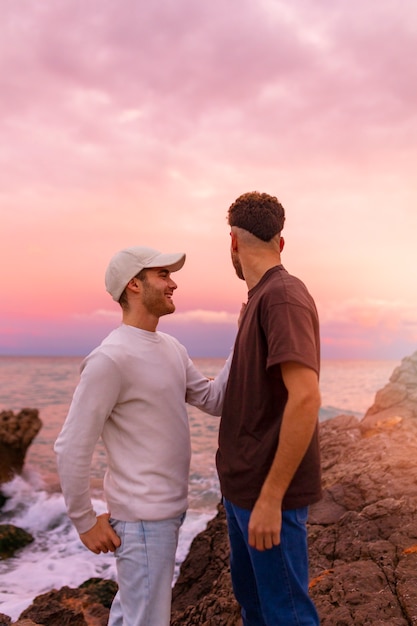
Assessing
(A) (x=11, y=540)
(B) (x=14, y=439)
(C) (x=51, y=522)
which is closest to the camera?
(A) (x=11, y=540)

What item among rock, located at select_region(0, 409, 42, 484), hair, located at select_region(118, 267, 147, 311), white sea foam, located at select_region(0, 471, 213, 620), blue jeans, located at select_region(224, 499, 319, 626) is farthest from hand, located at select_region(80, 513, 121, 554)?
rock, located at select_region(0, 409, 42, 484)

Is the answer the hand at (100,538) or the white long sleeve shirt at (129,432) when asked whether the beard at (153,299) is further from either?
the hand at (100,538)

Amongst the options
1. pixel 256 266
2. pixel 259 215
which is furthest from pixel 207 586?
pixel 259 215

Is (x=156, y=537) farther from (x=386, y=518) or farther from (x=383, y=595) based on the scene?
(x=386, y=518)

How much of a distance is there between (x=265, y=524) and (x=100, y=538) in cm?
106

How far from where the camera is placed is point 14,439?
1418cm

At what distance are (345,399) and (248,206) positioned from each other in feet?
132

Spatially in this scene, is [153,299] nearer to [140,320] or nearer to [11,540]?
[140,320]

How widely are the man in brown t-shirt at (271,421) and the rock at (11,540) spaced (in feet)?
25.4

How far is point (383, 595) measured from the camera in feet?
12.2

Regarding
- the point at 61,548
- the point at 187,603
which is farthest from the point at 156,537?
the point at 61,548

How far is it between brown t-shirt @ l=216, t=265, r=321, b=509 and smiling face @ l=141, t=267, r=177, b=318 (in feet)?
2.08

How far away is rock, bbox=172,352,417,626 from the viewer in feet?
12.2

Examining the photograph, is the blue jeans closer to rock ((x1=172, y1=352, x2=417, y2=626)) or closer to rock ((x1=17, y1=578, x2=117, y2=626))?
rock ((x1=172, y1=352, x2=417, y2=626))
